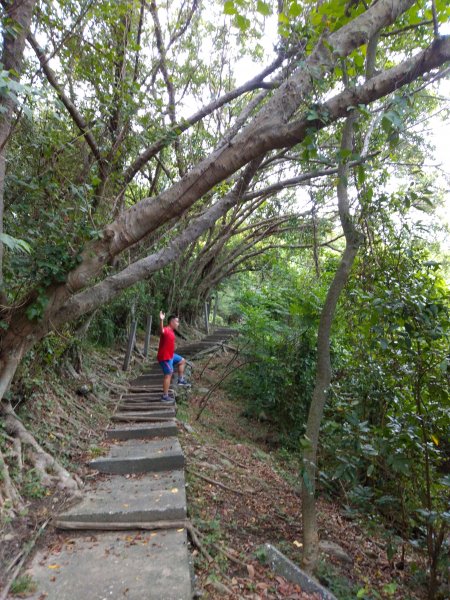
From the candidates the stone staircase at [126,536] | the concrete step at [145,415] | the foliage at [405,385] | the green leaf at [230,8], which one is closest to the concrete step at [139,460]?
the stone staircase at [126,536]

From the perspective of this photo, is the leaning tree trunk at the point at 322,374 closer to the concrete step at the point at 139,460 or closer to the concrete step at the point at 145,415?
the concrete step at the point at 139,460

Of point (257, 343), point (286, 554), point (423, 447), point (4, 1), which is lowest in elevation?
point (286, 554)

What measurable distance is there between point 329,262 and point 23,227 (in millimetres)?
4947

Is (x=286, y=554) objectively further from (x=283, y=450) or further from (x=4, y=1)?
(x=4, y=1)

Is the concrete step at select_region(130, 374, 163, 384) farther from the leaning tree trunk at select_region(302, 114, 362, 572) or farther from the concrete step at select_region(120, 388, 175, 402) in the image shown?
the leaning tree trunk at select_region(302, 114, 362, 572)

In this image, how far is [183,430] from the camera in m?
6.32

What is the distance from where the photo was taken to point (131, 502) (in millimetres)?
3914

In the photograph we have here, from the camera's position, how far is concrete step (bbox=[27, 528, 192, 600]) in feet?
8.77

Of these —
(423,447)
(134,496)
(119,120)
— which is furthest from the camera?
(119,120)

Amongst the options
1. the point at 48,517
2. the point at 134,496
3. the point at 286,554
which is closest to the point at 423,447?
the point at 286,554

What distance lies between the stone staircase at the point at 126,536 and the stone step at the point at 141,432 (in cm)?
12

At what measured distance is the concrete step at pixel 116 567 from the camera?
105 inches

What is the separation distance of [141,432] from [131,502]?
1936 millimetres

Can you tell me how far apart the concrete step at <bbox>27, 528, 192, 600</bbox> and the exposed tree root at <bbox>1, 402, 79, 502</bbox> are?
2.46ft
